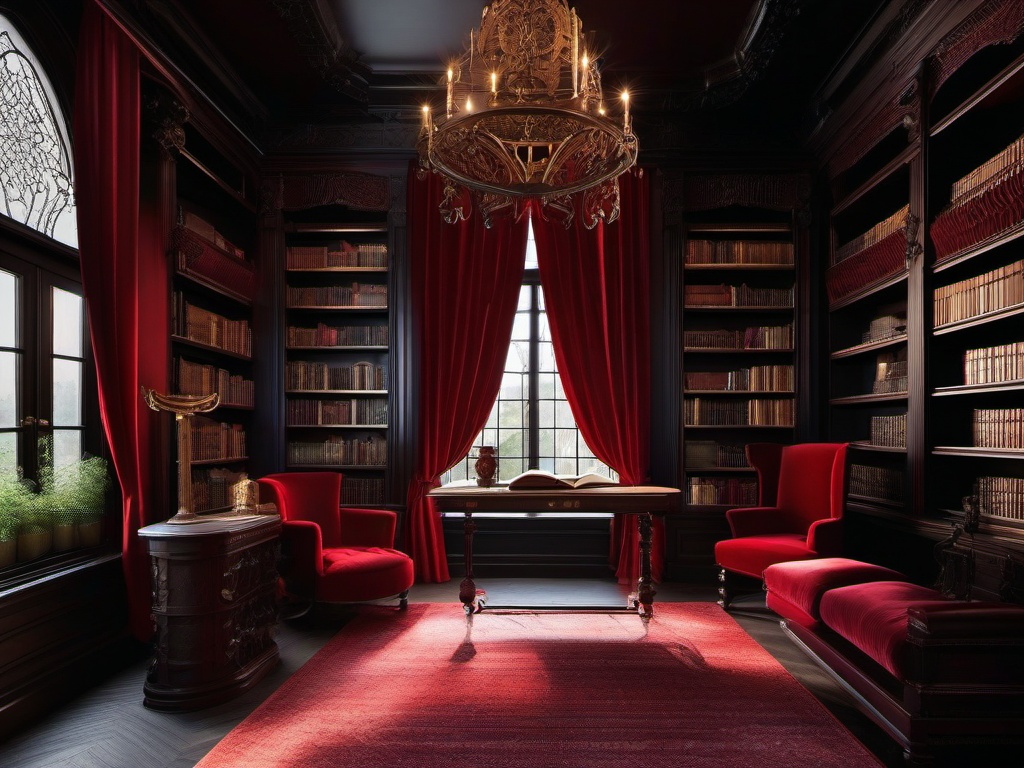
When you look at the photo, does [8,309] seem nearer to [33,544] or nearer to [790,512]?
[33,544]

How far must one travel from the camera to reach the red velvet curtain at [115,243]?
3.45 m

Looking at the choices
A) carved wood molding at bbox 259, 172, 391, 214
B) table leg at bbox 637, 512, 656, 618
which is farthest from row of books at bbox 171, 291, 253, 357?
table leg at bbox 637, 512, 656, 618

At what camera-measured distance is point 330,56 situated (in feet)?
15.4

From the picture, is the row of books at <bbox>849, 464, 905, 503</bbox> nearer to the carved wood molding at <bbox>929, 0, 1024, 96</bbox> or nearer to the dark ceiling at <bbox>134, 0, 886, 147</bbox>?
the carved wood molding at <bbox>929, 0, 1024, 96</bbox>

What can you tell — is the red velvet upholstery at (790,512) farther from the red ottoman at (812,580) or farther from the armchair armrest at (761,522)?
the red ottoman at (812,580)

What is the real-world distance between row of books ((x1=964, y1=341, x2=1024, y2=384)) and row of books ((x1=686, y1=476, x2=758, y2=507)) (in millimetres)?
1977

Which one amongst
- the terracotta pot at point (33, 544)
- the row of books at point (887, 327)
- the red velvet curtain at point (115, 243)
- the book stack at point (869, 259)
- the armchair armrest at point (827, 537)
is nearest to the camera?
the terracotta pot at point (33, 544)

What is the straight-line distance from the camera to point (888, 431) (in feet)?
14.9

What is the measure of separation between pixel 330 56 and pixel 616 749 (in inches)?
178

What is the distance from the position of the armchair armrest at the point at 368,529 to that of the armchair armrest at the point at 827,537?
2690 millimetres

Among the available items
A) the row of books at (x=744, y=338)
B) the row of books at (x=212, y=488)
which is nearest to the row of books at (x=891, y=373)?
the row of books at (x=744, y=338)

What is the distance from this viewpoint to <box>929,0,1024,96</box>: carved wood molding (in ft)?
10.4

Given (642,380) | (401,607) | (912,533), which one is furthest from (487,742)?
(642,380)

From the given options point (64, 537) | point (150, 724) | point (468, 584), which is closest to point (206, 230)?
point (64, 537)
